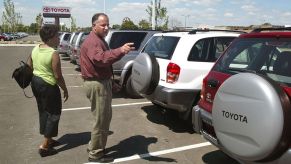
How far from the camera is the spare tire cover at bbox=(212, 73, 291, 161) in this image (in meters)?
3.17

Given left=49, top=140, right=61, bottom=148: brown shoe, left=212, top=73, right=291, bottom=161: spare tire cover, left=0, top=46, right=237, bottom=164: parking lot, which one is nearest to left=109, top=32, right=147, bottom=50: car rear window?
left=0, top=46, right=237, bottom=164: parking lot

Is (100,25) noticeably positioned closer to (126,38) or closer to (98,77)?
(98,77)

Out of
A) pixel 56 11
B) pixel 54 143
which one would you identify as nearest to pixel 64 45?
pixel 54 143

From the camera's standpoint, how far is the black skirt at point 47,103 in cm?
540

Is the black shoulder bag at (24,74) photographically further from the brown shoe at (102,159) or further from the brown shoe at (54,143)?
the brown shoe at (102,159)

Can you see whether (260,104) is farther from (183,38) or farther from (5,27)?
(5,27)

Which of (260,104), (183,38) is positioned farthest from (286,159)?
(183,38)

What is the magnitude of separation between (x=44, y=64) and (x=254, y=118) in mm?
3154

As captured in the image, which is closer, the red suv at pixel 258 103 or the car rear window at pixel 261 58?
the red suv at pixel 258 103

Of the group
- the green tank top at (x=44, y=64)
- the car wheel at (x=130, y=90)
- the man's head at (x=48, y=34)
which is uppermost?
the man's head at (x=48, y=34)

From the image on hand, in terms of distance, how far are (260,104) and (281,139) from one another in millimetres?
329

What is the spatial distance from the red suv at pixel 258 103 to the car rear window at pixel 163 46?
7.80 feet

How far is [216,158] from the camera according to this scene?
538cm

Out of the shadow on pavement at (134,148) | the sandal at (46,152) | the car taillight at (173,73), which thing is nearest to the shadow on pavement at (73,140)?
the sandal at (46,152)
